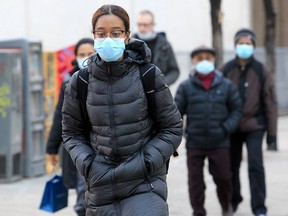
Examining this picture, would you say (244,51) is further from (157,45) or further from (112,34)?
(112,34)

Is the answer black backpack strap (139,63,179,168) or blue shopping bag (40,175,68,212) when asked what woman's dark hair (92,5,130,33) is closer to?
black backpack strap (139,63,179,168)

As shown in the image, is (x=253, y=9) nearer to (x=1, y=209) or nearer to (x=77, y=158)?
(x=1, y=209)

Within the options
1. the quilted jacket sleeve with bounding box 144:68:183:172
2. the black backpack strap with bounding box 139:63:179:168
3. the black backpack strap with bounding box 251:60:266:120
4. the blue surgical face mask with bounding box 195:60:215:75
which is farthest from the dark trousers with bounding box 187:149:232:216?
the black backpack strap with bounding box 139:63:179:168

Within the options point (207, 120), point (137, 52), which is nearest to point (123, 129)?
point (137, 52)

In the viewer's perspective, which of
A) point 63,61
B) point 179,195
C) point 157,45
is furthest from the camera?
point 63,61

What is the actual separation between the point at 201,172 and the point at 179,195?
177 cm

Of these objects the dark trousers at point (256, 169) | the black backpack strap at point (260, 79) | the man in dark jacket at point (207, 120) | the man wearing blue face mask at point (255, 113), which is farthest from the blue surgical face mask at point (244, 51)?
the dark trousers at point (256, 169)

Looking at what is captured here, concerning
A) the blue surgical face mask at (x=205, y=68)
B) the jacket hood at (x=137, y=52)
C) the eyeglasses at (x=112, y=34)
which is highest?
the eyeglasses at (x=112, y=34)

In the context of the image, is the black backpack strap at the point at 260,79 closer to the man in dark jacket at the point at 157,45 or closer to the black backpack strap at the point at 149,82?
the man in dark jacket at the point at 157,45

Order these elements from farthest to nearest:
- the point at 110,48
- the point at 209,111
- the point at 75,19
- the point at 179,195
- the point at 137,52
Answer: the point at 75,19, the point at 179,195, the point at 209,111, the point at 137,52, the point at 110,48

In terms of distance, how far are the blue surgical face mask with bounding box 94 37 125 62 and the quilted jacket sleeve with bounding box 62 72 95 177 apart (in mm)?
264

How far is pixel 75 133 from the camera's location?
15.0 ft

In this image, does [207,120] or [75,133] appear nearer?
[75,133]

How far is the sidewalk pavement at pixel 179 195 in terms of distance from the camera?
26.7 feet
